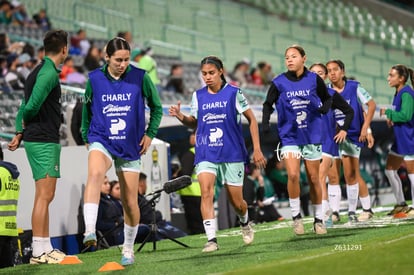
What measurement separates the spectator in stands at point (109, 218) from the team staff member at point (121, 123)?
13.0 ft

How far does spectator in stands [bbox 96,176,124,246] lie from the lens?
14.8 meters

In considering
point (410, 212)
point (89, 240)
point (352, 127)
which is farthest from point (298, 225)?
point (89, 240)

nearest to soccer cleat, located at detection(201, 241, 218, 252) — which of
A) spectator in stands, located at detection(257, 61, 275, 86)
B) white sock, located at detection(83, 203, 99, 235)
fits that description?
white sock, located at detection(83, 203, 99, 235)

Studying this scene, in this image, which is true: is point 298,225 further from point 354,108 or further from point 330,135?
point 354,108

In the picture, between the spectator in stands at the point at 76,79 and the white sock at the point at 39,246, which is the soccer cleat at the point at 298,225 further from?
the spectator in stands at the point at 76,79

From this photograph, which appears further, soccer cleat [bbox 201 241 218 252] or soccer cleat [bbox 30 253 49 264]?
soccer cleat [bbox 201 241 218 252]

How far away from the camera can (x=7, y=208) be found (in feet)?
38.7

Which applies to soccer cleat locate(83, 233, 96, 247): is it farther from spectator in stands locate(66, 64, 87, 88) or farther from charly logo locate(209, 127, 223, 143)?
spectator in stands locate(66, 64, 87, 88)

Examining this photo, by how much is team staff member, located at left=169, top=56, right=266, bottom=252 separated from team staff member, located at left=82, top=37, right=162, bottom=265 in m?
1.10

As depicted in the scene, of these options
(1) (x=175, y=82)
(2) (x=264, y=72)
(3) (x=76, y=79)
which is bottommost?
(3) (x=76, y=79)

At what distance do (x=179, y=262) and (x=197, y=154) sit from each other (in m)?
1.45

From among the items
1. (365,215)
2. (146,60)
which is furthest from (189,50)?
(365,215)

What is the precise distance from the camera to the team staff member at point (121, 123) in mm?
10586

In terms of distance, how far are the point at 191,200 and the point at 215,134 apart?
5604 mm
